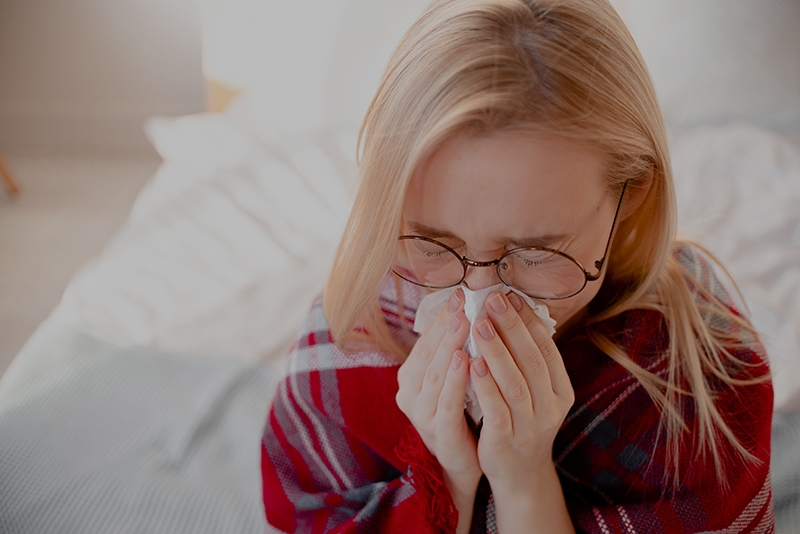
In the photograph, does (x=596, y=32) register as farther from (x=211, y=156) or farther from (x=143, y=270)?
(x=211, y=156)

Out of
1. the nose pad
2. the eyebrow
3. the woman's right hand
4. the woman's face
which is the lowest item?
the woman's right hand

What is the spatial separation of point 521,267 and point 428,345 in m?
0.16

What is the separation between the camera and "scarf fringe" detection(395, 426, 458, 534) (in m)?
0.86

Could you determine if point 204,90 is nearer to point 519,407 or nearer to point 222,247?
point 222,247

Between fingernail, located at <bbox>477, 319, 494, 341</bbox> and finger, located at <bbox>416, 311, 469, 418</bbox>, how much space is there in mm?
26

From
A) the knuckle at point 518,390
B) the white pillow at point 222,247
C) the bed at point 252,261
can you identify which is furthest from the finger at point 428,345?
the white pillow at point 222,247

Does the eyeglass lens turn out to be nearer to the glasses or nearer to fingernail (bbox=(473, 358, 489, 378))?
the glasses

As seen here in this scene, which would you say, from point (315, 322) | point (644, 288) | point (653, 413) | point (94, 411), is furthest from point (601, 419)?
point (94, 411)

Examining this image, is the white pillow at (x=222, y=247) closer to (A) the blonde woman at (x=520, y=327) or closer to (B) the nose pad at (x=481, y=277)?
(A) the blonde woman at (x=520, y=327)

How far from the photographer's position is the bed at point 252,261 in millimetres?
1101

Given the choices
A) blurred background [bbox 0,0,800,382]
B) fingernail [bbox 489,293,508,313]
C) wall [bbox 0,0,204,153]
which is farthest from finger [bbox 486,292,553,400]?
wall [bbox 0,0,204,153]

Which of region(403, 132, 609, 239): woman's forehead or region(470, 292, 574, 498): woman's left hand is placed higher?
region(403, 132, 609, 239): woman's forehead

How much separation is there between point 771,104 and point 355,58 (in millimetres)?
1233

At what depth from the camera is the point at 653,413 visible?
0.91m
